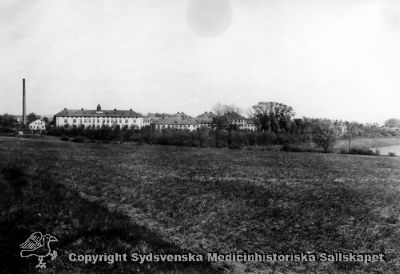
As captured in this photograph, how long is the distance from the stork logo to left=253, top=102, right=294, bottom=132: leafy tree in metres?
89.1

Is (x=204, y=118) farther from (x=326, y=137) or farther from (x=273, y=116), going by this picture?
(x=326, y=137)

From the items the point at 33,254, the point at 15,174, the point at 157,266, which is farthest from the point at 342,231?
the point at 15,174

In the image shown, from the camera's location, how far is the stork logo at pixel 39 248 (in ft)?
24.1

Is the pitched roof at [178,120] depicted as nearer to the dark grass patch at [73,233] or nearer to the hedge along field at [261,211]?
the hedge along field at [261,211]

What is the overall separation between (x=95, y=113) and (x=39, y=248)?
5676 inches

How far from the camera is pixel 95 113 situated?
477 feet

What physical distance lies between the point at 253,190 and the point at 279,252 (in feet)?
26.7

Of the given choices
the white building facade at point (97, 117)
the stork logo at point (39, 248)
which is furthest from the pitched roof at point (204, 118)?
the stork logo at point (39, 248)

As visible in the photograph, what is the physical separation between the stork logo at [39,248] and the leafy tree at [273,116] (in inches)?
3507

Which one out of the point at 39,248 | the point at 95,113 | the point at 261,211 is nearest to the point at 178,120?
the point at 95,113

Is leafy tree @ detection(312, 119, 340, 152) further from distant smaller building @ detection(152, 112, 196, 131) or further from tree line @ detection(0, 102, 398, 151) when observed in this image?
distant smaller building @ detection(152, 112, 196, 131)

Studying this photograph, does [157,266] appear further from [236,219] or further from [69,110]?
[69,110]

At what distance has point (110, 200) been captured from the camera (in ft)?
47.0

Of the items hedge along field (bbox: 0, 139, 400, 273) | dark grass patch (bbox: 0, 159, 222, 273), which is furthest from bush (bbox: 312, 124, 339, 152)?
dark grass patch (bbox: 0, 159, 222, 273)
